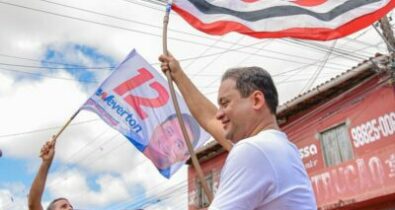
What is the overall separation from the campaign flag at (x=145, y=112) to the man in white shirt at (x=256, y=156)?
3610mm

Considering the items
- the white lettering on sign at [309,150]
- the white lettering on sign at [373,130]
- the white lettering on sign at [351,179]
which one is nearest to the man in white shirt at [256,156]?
the white lettering on sign at [351,179]

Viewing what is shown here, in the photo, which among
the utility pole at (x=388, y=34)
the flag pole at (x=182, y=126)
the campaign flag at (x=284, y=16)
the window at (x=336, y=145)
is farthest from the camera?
the window at (x=336, y=145)

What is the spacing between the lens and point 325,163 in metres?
12.6

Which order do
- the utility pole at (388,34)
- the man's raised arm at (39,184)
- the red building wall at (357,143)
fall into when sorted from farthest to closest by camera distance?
the red building wall at (357,143), the utility pole at (388,34), the man's raised arm at (39,184)

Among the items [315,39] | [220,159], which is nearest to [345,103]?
[220,159]

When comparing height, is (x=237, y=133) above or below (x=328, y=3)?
A: below

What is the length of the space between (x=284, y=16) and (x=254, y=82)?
245cm

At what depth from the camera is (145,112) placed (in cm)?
565

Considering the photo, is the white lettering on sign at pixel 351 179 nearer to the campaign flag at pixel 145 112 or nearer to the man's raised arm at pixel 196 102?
the campaign flag at pixel 145 112

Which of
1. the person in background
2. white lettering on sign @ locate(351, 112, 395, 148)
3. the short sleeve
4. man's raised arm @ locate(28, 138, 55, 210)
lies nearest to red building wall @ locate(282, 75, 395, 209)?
white lettering on sign @ locate(351, 112, 395, 148)

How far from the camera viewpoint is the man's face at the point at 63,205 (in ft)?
11.3

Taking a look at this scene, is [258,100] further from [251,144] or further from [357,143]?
[357,143]

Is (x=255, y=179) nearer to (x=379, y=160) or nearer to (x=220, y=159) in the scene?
(x=379, y=160)

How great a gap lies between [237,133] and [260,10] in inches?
104
